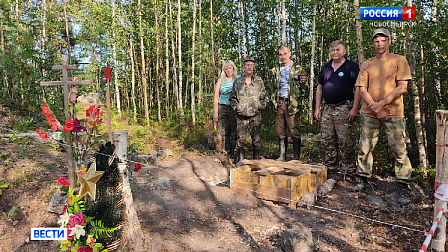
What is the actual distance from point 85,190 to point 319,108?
12.3ft

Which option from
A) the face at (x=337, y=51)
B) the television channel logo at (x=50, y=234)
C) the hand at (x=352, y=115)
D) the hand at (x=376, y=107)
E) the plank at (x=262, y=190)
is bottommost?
the plank at (x=262, y=190)

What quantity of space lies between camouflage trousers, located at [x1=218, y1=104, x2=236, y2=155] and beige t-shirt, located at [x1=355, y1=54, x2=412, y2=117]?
8.02 ft

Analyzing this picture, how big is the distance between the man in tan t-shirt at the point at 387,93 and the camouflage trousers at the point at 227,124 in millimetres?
2446

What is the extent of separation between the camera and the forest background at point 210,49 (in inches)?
167

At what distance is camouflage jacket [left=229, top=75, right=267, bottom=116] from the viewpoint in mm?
4988

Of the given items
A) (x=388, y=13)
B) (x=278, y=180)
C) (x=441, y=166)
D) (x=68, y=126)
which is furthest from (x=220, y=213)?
(x=388, y=13)

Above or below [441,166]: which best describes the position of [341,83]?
above

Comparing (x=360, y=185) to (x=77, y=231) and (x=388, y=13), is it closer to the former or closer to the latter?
(x=388, y=13)

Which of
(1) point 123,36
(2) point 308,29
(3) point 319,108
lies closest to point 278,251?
(3) point 319,108

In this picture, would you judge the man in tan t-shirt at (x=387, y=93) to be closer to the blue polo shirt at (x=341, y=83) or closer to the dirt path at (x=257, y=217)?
the blue polo shirt at (x=341, y=83)

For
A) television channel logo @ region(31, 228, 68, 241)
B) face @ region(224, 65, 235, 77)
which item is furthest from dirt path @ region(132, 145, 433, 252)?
face @ region(224, 65, 235, 77)

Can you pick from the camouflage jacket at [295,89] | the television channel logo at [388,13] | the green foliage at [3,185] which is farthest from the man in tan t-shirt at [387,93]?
the green foliage at [3,185]

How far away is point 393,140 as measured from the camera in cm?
366

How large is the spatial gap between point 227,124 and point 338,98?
214 cm
